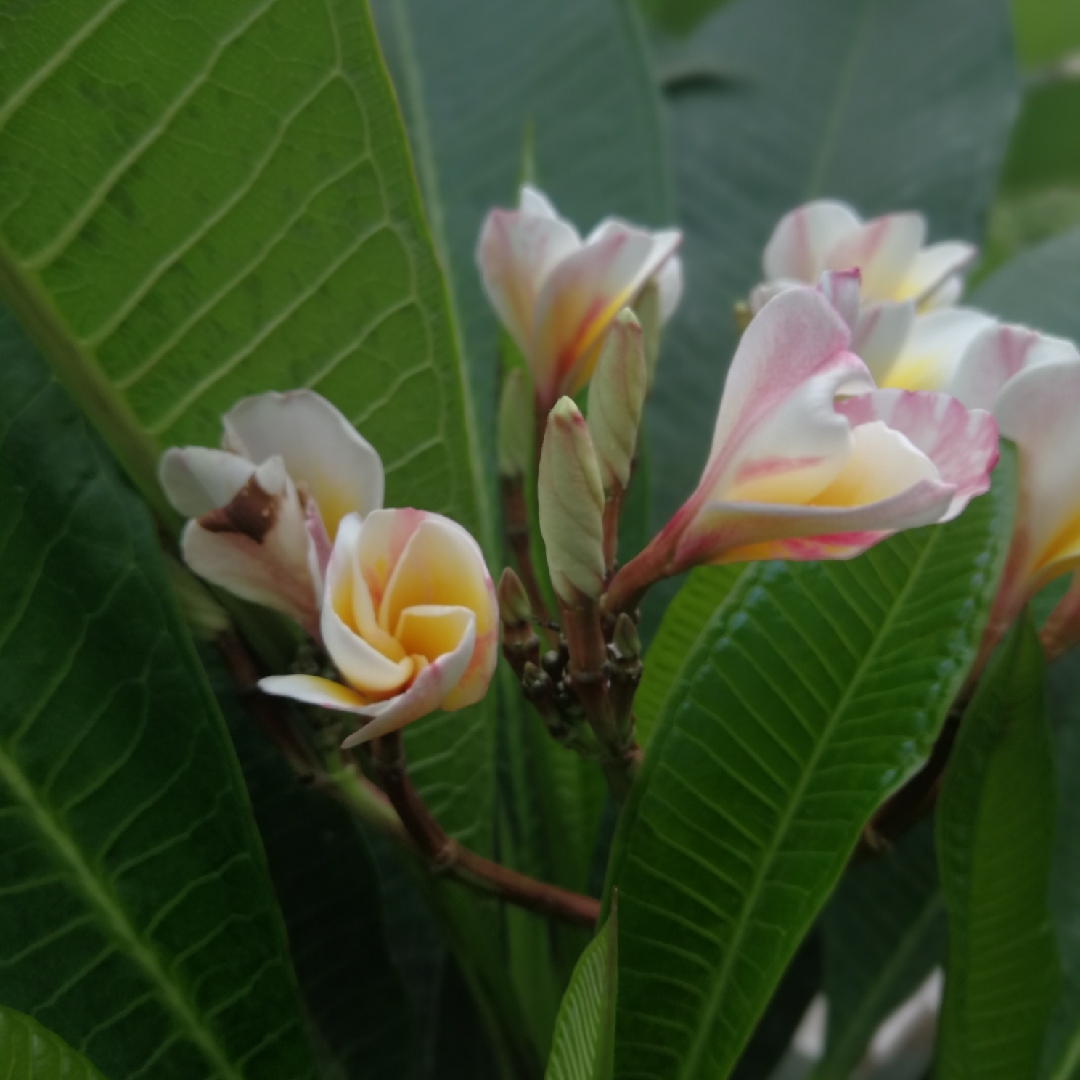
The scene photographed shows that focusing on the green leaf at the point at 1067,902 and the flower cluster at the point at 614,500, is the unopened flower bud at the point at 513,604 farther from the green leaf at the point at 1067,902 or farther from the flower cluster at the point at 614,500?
the green leaf at the point at 1067,902

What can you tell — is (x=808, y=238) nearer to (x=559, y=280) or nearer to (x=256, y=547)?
(x=559, y=280)

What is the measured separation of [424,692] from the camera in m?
0.26

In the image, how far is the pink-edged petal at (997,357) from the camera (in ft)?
1.04

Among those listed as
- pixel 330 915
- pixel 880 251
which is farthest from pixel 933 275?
pixel 330 915

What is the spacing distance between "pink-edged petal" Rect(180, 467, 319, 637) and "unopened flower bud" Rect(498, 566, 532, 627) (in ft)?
0.18

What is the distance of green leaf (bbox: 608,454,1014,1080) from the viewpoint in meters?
0.32

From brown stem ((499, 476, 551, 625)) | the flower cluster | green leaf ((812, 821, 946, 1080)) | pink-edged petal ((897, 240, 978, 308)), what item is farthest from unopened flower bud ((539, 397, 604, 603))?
green leaf ((812, 821, 946, 1080))

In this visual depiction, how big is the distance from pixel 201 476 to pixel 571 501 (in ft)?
0.34

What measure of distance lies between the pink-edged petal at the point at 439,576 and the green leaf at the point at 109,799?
0.27ft

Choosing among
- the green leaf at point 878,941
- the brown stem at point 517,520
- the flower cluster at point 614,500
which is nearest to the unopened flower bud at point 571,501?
the flower cluster at point 614,500

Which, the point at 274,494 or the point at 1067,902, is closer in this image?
the point at 274,494

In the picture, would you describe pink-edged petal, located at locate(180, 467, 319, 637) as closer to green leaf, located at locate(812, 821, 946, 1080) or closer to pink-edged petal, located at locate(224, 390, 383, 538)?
pink-edged petal, located at locate(224, 390, 383, 538)

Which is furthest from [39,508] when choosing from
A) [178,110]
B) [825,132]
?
[825,132]

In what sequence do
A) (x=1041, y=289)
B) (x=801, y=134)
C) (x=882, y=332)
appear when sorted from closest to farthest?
(x=882, y=332) < (x=1041, y=289) < (x=801, y=134)
